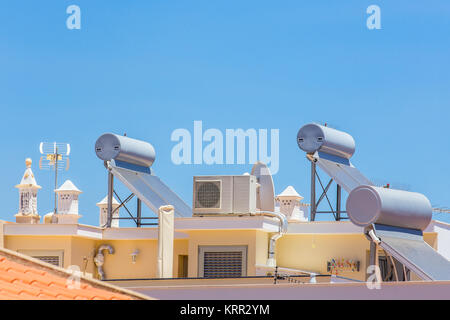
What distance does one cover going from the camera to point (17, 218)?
3044 centimetres

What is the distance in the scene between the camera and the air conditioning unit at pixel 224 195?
26.6 metres

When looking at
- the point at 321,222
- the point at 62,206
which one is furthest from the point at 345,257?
the point at 62,206

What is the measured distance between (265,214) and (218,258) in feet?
6.13

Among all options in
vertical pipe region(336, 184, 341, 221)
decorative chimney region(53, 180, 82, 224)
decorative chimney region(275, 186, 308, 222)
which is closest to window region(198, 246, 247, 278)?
vertical pipe region(336, 184, 341, 221)

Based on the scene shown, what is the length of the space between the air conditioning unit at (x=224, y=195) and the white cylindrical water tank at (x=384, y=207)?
13.9 feet

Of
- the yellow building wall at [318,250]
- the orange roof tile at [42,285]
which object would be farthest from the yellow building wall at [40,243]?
the orange roof tile at [42,285]

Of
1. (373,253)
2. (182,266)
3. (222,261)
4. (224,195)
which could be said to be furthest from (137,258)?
(373,253)

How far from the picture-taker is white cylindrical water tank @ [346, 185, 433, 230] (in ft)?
74.8

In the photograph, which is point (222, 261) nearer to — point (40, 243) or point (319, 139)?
point (319, 139)

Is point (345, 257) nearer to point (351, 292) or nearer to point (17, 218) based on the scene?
point (351, 292)

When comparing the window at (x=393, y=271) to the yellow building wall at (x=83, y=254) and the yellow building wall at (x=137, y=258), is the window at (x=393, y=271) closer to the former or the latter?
the yellow building wall at (x=137, y=258)

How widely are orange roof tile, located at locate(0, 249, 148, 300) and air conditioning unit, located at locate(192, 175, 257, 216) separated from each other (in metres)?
15.7

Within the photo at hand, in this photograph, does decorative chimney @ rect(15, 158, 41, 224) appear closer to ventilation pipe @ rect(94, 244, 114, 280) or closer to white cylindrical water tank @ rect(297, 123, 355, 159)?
ventilation pipe @ rect(94, 244, 114, 280)

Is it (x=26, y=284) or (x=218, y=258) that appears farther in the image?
(x=218, y=258)
